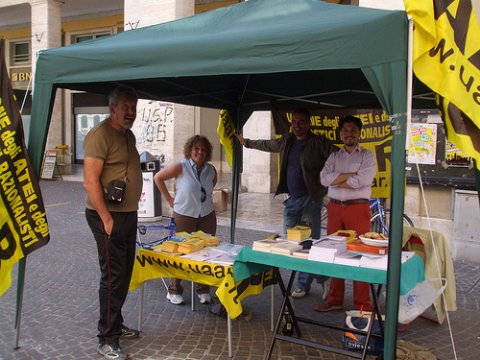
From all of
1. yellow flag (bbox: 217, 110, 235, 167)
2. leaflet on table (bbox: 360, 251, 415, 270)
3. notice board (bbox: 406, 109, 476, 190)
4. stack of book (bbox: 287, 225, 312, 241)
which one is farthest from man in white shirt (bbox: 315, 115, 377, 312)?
notice board (bbox: 406, 109, 476, 190)

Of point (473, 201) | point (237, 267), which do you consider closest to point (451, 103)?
point (237, 267)

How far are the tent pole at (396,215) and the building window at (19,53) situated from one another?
62.3ft

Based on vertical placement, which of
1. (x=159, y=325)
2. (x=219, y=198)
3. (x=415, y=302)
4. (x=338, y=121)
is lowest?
(x=159, y=325)

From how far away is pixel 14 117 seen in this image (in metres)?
3.37

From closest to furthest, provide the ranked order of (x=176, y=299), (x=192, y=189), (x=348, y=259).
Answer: (x=348, y=259)
(x=192, y=189)
(x=176, y=299)

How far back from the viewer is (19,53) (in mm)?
18891

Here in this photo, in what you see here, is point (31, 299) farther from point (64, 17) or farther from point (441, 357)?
point (64, 17)

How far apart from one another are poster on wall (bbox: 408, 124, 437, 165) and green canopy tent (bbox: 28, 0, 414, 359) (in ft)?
7.92

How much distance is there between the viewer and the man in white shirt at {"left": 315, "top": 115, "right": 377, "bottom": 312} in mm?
4203

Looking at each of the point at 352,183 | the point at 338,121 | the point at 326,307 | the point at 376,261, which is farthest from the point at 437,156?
the point at 376,261

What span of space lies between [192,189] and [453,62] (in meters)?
2.53

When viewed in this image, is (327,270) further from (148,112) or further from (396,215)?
(148,112)

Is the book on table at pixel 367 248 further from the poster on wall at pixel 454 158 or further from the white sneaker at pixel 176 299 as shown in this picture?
the poster on wall at pixel 454 158

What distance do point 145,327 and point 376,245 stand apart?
6.92 ft
